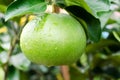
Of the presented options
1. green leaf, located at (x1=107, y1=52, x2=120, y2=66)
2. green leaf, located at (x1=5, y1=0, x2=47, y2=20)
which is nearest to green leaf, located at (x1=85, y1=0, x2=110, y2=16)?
green leaf, located at (x1=5, y1=0, x2=47, y2=20)

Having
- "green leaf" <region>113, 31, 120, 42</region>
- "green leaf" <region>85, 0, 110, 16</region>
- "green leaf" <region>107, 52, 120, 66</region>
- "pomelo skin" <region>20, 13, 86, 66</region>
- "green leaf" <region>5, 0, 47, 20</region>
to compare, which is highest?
"green leaf" <region>5, 0, 47, 20</region>

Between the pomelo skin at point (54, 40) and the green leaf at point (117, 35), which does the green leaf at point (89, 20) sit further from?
the green leaf at point (117, 35)

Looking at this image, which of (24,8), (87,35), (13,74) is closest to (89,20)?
(87,35)

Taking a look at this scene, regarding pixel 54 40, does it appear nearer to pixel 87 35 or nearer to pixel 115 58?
pixel 87 35

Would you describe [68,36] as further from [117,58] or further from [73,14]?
[117,58]

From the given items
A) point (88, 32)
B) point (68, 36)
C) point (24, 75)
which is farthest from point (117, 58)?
point (68, 36)

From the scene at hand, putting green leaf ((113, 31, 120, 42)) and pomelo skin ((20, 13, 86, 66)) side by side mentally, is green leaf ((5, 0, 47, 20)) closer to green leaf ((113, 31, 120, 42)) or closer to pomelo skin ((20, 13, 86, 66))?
pomelo skin ((20, 13, 86, 66))
